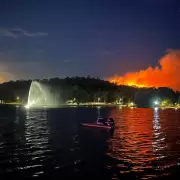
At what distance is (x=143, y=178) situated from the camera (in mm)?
33500

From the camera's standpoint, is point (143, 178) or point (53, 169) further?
point (53, 169)

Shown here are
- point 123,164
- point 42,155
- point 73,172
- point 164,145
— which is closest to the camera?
point 73,172

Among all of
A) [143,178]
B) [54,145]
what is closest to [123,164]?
[143,178]

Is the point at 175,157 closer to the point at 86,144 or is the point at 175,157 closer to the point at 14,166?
the point at 86,144

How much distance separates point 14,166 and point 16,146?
1580 centimetres

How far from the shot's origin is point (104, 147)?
54.4m

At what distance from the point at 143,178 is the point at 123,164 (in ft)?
20.7

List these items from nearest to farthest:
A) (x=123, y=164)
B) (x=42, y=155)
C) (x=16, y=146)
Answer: (x=123, y=164) < (x=42, y=155) < (x=16, y=146)

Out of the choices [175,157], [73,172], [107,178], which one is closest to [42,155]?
[73,172]

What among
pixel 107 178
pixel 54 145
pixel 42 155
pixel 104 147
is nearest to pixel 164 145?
pixel 104 147

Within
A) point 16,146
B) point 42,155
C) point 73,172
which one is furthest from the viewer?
point 16,146

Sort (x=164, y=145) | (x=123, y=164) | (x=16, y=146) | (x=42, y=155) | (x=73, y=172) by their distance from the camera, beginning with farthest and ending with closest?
1. (x=164, y=145)
2. (x=16, y=146)
3. (x=42, y=155)
4. (x=123, y=164)
5. (x=73, y=172)

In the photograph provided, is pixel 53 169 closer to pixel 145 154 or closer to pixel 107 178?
pixel 107 178

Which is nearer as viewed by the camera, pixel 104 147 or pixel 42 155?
pixel 42 155
